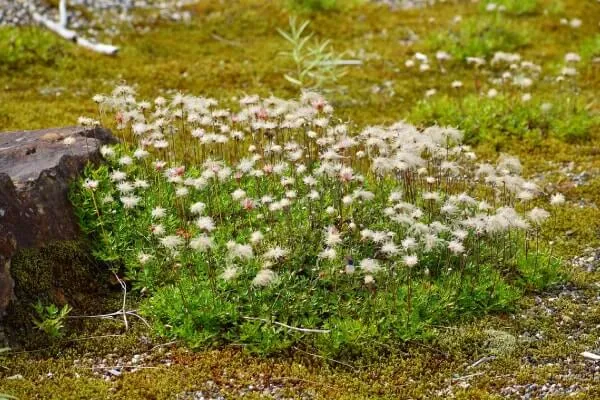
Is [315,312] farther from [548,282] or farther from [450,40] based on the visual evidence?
[450,40]

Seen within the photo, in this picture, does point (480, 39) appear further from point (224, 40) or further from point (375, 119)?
point (224, 40)

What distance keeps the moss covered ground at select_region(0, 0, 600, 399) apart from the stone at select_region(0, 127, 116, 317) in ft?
3.16

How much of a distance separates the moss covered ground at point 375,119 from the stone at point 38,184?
3.16ft

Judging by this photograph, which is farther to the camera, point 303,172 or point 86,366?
point 303,172

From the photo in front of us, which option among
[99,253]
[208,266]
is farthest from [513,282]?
[99,253]

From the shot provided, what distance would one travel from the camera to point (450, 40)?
51.8 ft

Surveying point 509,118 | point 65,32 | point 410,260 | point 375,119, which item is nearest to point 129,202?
point 410,260

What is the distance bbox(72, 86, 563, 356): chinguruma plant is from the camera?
6.90 m

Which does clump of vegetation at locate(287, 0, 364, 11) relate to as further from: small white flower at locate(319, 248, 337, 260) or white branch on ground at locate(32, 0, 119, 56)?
small white flower at locate(319, 248, 337, 260)

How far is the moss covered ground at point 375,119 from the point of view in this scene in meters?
6.44

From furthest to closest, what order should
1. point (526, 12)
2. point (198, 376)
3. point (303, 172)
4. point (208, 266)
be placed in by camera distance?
point (526, 12) < point (303, 172) < point (208, 266) < point (198, 376)

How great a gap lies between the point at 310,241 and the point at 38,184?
273 centimetres

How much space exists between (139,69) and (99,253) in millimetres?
7612

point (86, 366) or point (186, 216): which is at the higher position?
point (186, 216)
